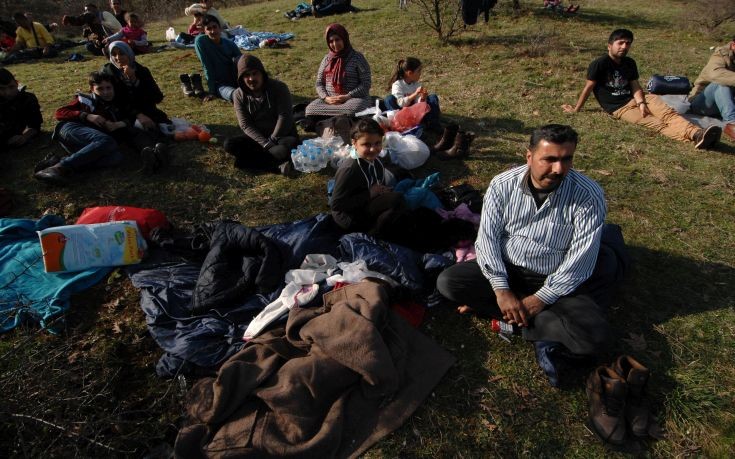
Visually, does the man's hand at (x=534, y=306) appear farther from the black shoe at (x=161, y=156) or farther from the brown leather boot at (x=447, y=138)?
the black shoe at (x=161, y=156)

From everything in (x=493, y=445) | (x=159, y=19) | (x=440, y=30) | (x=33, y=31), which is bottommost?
(x=493, y=445)

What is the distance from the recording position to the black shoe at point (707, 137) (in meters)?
5.92

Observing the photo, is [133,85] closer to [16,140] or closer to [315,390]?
[16,140]

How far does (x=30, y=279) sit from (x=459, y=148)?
5520 millimetres

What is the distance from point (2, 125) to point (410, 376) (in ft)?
24.1

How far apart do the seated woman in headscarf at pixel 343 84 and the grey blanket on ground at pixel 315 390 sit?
4383 mm

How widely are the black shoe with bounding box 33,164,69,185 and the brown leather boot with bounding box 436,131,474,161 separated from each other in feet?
17.9

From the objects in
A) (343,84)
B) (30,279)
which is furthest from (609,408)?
(343,84)

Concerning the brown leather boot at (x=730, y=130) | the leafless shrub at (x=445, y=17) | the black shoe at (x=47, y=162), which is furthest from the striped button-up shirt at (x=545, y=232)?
the leafless shrub at (x=445, y=17)

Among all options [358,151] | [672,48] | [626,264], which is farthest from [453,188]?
[672,48]

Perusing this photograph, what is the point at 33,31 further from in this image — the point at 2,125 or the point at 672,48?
the point at 672,48

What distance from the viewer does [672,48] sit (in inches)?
414

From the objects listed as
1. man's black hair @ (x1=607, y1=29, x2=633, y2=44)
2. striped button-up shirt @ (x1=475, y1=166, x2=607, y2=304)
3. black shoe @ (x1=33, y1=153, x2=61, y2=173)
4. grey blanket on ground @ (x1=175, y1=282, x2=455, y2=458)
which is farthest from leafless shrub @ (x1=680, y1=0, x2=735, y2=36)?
black shoe @ (x1=33, y1=153, x2=61, y2=173)

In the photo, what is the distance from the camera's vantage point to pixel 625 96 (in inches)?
278
